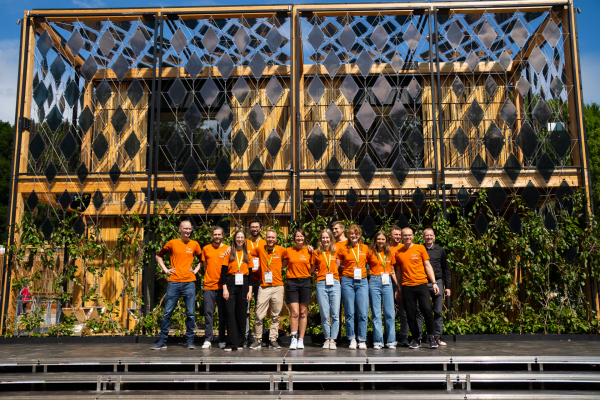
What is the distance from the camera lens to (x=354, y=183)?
6.91 m

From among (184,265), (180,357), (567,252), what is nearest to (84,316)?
(184,265)

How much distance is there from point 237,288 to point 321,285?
994 millimetres

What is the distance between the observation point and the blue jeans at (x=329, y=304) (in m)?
5.15

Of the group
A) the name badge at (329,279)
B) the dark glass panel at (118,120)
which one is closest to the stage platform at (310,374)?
the name badge at (329,279)

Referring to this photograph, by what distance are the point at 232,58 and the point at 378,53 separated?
2525mm

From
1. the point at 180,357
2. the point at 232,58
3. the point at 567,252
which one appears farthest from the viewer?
the point at 232,58

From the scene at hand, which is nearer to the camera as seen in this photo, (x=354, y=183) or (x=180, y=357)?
(x=180, y=357)

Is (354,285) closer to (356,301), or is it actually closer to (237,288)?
(356,301)

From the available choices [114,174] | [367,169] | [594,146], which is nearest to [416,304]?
[367,169]

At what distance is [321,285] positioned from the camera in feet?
17.0

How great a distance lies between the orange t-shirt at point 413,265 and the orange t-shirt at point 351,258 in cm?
44

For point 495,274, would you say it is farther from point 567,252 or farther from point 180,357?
point 180,357

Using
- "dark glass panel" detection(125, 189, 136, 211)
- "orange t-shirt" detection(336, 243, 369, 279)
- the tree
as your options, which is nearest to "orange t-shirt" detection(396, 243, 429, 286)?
"orange t-shirt" detection(336, 243, 369, 279)

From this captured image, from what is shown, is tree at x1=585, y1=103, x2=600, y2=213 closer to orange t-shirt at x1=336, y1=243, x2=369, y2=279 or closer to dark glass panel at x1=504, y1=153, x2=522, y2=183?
dark glass panel at x1=504, y1=153, x2=522, y2=183
